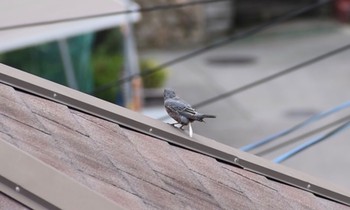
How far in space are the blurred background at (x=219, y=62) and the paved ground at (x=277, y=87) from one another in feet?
0.08

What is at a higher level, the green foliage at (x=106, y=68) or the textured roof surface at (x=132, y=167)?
the green foliage at (x=106, y=68)

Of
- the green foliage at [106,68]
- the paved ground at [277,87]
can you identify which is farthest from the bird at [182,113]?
the green foliage at [106,68]

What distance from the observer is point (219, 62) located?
21047mm

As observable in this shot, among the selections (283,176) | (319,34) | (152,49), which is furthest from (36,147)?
(319,34)

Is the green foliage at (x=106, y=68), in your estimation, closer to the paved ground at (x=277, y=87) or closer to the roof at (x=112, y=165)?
the paved ground at (x=277, y=87)

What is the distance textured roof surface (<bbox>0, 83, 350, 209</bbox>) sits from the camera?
9.10ft

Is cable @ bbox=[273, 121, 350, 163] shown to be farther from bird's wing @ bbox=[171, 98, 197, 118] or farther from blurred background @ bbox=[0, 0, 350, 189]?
bird's wing @ bbox=[171, 98, 197, 118]

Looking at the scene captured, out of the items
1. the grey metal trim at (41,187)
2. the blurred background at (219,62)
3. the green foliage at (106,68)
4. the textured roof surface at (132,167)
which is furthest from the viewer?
the green foliage at (106,68)

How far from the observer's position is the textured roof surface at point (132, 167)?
9.10ft

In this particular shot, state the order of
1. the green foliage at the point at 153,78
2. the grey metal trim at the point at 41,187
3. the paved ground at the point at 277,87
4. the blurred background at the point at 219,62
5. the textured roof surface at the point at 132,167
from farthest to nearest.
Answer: the green foliage at the point at 153,78 < the paved ground at the point at 277,87 < the blurred background at the point at 219,62 < the textured roof surface at the point at 132,167 < the grey metal trim at the point at 41,187

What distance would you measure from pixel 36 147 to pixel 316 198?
0.91m

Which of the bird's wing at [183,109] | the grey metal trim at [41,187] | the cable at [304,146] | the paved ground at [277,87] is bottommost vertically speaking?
the grey metal trim at [41,187]

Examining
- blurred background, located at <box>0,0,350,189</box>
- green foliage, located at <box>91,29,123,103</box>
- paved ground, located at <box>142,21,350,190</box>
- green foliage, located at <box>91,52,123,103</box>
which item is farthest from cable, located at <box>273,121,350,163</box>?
green foliage, located at <box>91,52,123,103</box>

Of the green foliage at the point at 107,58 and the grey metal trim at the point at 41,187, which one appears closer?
the grey metal trim at the point at 41,187
